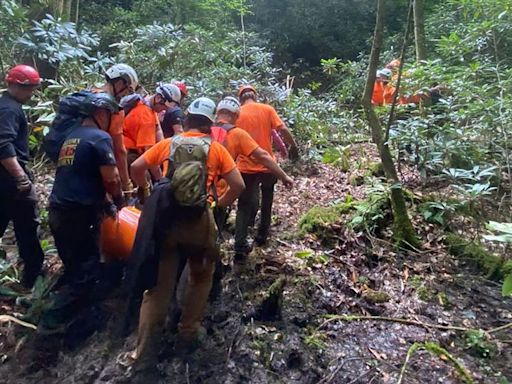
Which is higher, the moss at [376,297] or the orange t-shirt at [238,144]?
the orange t-shirt at [238,144]

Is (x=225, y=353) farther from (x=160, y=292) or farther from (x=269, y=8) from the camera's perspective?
(x=269, y=8)

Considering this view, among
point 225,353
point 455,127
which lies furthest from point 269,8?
point 225,353

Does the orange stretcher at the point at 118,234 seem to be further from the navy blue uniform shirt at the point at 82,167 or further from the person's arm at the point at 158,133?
the person's arm at the point at 158,133

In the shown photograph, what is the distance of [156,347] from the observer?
406cm

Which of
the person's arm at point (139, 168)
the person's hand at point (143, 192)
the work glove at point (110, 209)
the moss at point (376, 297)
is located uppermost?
the person's arm at point (139, 168)

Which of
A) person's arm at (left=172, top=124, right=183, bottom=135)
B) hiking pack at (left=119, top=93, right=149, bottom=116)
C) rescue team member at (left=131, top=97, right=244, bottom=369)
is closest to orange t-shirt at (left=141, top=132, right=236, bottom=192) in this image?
rescue team member at (left=131, top=97, right=244, bottom=369)

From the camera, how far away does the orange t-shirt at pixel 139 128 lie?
577 cm

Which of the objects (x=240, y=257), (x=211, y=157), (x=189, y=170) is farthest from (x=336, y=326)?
(x=189, y=170)

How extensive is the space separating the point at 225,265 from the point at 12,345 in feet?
6.95

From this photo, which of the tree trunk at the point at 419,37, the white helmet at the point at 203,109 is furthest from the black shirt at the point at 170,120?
the tree trunk at the point at 419,37

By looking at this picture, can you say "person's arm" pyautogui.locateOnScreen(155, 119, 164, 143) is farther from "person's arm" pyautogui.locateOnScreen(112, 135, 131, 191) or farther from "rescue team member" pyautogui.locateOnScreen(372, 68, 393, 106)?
"rescue team member" pyautogui.locateOnScreen(372, 68, 393, 106)

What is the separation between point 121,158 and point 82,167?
69 cm

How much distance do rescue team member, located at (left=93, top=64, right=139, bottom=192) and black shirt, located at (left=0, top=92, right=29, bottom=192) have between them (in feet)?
2.51

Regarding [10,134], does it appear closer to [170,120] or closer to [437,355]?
[170,120]
